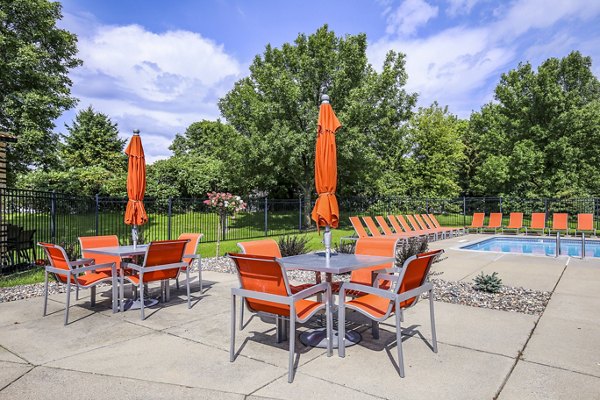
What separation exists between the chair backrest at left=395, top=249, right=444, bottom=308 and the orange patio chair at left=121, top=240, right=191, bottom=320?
3.02 meters

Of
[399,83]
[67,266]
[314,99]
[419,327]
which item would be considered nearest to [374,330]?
[419,327]

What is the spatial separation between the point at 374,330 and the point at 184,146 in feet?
157

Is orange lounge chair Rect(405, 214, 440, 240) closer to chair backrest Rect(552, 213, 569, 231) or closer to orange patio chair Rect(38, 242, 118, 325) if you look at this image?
chair backrest Rect(552, 213, 569, 231)

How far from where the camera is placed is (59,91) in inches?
747

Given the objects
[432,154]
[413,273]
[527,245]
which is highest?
[432,154]

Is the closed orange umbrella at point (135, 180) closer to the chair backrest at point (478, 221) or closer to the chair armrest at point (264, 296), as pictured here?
the chair armrest at point (264, 296)

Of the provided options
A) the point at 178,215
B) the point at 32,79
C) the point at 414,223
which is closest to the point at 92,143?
the point at 32,79

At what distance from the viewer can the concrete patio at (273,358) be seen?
2.78 m

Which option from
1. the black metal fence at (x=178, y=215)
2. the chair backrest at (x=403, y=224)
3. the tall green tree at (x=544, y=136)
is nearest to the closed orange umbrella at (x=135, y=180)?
the black metal fence at (x=178, y=215)

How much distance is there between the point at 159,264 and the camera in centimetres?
500

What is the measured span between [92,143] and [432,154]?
89.9 ft

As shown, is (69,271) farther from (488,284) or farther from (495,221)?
(495,221)

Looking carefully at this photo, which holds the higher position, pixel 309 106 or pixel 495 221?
pixel 309 106

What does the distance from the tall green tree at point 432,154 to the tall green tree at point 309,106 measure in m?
6.15
